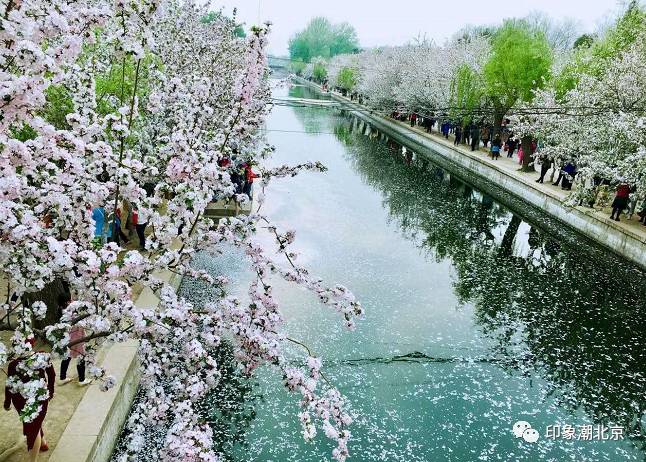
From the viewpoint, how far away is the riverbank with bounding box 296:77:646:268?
17672 millimetres

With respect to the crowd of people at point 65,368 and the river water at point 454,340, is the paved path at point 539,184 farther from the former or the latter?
the crowd of people at point 65,368

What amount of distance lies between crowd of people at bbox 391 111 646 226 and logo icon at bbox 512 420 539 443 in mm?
10736

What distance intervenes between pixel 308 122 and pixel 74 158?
43.9 meters

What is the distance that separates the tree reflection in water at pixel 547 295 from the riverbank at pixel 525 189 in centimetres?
56

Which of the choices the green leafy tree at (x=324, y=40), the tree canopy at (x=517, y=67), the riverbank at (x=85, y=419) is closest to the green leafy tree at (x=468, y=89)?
the tree canopy at (x=517, y=67)

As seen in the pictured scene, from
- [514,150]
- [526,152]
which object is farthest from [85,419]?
[514,150]

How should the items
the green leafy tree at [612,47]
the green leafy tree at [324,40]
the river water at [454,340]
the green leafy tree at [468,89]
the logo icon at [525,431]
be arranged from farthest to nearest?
the green leafy tree at [324,40]
the green leafy tree at [468,89]
the green leafy tree at [612,47]
the logo icon at [525,431]
the river water at [454,340]

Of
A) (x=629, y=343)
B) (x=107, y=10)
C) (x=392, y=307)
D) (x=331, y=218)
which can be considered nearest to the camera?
(x=107, y=10)

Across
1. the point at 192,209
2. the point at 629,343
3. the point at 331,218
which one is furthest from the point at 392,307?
the point at 192,209

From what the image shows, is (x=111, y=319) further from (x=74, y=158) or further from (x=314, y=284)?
(x=314, y=284)

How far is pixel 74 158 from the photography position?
4.86 metres

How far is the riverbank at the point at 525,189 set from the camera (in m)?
17.7

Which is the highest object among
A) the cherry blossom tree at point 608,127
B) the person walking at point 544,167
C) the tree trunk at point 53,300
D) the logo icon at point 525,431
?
the cherry blossom tree at point 608,127

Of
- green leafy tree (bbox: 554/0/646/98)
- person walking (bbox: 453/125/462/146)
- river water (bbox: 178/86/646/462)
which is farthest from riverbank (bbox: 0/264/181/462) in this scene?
person walking (bbox: 453/125/462/146)
